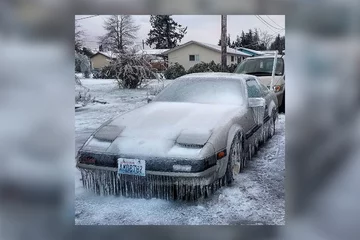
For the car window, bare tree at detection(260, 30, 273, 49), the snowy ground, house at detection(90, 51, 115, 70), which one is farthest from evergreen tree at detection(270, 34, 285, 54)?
house at detection(90, 51, 115, 70)

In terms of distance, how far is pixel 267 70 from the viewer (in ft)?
8.07

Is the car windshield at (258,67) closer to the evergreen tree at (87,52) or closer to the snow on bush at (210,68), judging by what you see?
the snow on bush at (210,68)

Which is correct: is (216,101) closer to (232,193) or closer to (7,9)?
(232,193)

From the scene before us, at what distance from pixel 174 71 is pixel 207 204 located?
881mm

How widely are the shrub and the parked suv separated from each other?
0.36m

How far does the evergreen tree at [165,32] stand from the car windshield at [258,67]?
45cm

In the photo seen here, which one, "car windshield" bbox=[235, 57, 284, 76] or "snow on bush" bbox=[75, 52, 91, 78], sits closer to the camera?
"snow on bush" bbox=[75, 52, 91, 78]

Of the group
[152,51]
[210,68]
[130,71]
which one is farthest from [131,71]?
[210,68]

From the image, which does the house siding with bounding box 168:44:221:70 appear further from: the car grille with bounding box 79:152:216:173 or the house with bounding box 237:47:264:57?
the car grille with bounding box 79:152:216:173

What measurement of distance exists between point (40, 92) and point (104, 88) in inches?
15.6

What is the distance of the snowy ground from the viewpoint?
230 cm

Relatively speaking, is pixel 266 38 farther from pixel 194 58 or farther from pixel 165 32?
pixel 165 32

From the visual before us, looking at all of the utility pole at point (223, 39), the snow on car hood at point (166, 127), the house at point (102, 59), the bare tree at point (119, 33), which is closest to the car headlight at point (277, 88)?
the snow on car hood at point (166, 127)

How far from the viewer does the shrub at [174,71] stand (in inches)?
95.5
